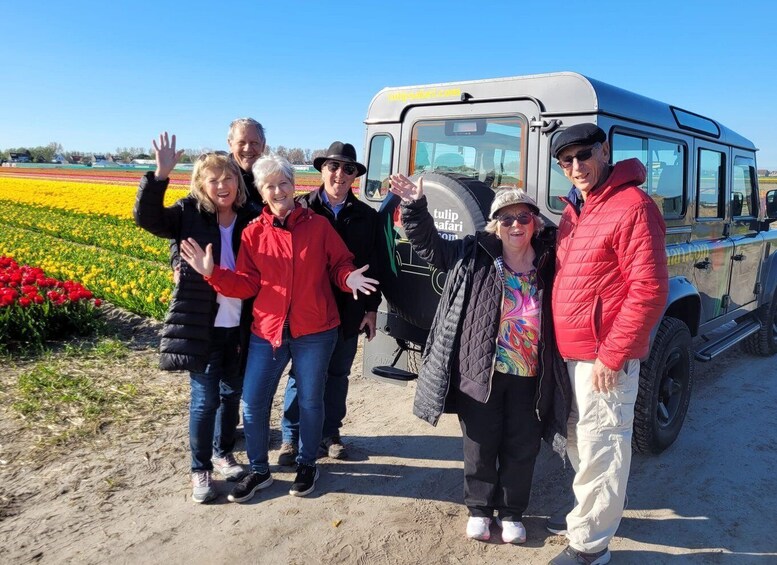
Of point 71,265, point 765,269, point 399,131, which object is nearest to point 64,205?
point 71,265

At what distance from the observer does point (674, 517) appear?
10.0ft

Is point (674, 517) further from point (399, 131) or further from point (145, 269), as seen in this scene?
point (145, 269)

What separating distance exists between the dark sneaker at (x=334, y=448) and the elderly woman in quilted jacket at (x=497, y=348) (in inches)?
39.3

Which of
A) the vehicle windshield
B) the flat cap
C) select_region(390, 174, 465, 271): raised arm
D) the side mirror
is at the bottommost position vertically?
select_region(390, 174, 465, 271): raised arm

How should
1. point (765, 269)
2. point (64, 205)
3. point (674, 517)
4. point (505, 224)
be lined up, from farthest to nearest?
point (64, 205) → point (765, 269) → point (674, 517) → point (505, 224)

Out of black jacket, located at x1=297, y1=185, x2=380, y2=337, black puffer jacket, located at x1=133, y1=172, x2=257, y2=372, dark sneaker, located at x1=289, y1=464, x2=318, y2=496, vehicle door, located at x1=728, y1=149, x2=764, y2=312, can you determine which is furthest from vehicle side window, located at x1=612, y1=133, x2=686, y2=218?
dark sneaker, located at x1=289, y1=464, x2=318, y2=496

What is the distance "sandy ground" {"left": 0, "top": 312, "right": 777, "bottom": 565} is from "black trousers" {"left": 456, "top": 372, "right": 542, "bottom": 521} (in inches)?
6.5

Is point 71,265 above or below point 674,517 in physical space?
above

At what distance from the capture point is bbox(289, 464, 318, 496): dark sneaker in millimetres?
3145

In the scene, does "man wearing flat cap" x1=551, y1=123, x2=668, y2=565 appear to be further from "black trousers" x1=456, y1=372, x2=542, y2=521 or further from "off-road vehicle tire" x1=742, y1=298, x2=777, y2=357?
"off-road vehicle tire" x1=742, y1=298, x2=777, y2=357

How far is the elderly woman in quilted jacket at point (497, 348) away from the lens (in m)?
2.64

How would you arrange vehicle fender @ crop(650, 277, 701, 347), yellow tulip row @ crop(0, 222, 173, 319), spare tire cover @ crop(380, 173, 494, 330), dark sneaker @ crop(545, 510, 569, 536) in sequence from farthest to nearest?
yellow tulip row @ crop(0, 222, 173, 319) < vehicle fender @ crop(650, 277, 701, 347) < spare tire cover @ crop(380, 173, 494, 330) < dark sneaker @ crop(545, 510, 569, 536)

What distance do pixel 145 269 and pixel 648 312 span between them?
7132mm

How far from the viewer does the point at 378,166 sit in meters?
4.33
